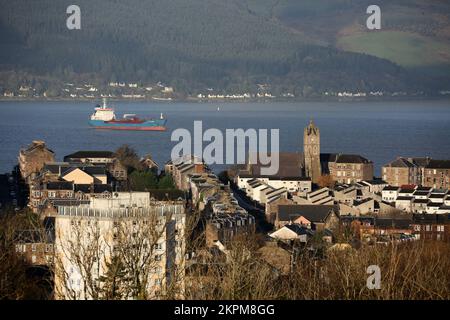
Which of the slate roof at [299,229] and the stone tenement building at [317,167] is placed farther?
the stone tenement building at [317,167]

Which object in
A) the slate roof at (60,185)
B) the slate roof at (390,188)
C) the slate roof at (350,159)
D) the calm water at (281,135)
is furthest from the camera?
the calm water at (281,135)

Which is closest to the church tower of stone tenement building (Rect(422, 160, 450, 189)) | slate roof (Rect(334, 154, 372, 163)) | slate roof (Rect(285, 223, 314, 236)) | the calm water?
slate roof (Rect(334, 154, 372, 163))

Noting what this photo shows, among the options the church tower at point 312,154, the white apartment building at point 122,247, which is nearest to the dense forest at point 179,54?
the church tower at point 312,154

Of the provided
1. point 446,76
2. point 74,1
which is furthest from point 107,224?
point 74,1

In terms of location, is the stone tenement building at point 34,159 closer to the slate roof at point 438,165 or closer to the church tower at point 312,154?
the church tower at point 312,154

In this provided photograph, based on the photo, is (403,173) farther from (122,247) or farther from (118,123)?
(118,123)

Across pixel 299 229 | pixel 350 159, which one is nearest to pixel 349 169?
pixel 350 159

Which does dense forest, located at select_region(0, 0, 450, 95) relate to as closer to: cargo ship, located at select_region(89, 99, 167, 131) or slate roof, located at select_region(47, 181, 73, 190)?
cargo ship, located at select_region(89, 99, 167, 131)
